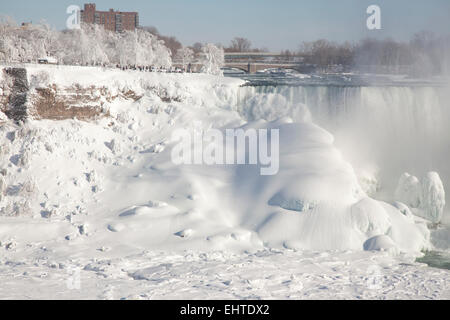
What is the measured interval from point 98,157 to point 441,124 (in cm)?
1848

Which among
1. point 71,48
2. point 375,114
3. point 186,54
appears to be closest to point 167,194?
point 375,114

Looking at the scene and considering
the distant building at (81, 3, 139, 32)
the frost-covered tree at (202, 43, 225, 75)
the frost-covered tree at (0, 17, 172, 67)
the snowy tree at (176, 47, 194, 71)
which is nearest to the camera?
the frost-covered tree at (0, 17, 172, 67)

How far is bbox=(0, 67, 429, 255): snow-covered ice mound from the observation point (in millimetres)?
17297

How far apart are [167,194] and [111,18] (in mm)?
82234

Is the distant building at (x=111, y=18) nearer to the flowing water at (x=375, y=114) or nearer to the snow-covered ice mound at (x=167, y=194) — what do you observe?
the flowing water at (x=375, y=114)

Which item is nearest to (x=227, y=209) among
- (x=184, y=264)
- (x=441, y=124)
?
(x=184, y=264)

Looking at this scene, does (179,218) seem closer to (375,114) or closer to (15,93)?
(15,93)

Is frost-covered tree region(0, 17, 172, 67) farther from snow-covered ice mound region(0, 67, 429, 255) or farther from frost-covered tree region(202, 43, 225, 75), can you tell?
snow-covered ice mound region(0, 67, 429, 255)

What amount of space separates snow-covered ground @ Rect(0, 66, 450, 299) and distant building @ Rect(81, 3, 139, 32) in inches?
2655

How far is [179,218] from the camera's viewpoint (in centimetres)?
1836

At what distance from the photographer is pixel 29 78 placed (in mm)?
22594

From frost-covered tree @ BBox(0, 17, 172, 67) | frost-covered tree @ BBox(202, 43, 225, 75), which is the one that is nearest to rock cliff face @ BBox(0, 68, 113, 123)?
frost-covered tree @ BBox(0, 17, 172, 67)

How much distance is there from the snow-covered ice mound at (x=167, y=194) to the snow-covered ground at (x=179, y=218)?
0.06 metres

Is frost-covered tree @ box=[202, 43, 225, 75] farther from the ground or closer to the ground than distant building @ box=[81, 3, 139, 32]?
closer to the ground
